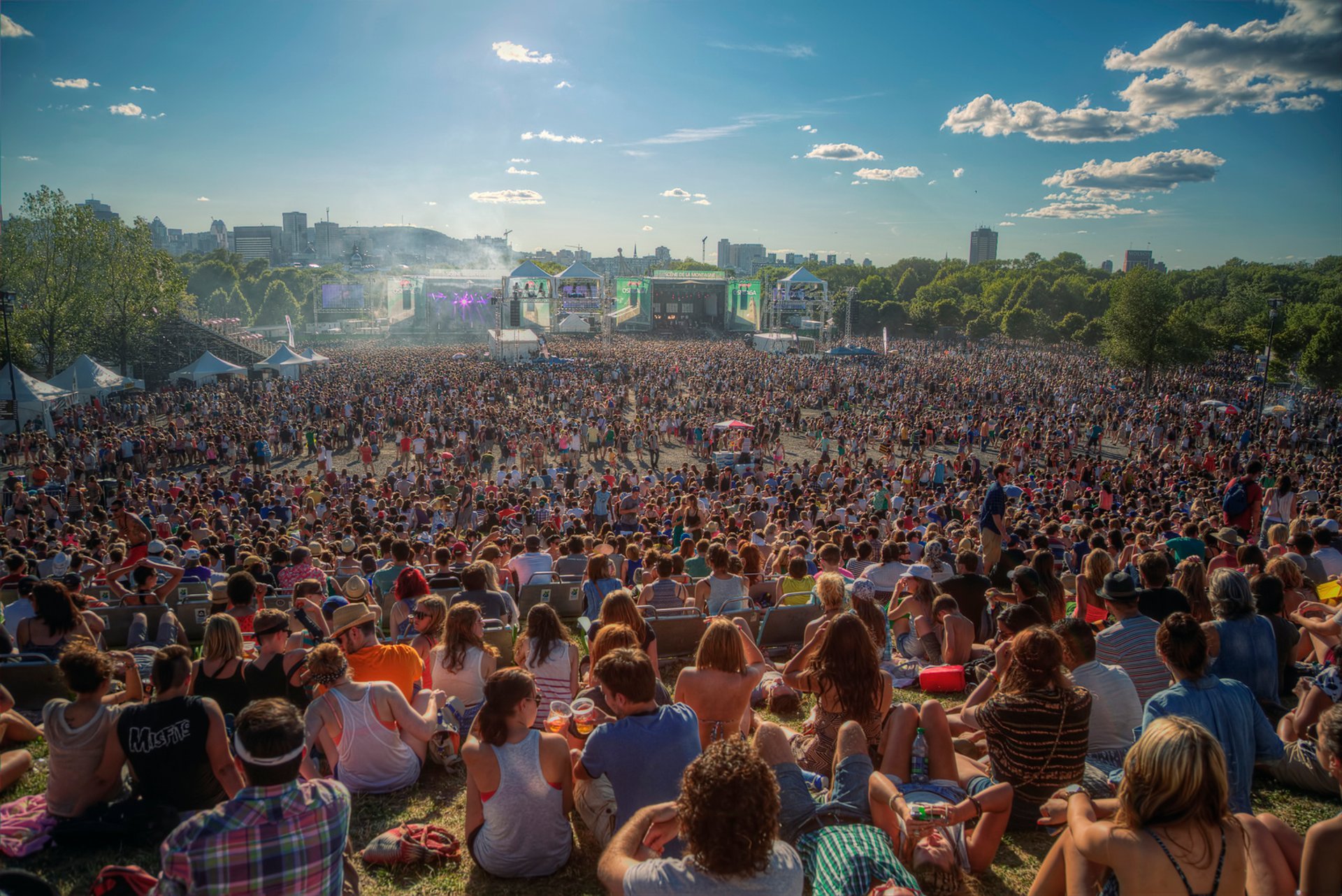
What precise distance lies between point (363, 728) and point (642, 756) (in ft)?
5.73

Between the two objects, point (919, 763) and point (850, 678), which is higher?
point (850, 678)

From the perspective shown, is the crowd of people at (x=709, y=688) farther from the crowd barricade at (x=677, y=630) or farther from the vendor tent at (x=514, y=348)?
the vendor tent at (x=514, y=348)

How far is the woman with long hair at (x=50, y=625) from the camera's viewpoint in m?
4.99

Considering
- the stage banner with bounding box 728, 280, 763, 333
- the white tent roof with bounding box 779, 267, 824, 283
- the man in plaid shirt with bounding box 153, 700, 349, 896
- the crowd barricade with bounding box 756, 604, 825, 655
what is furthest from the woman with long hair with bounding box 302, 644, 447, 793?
the stage banner with bounding box 728, 280, 763, 333

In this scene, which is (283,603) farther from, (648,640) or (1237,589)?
(1237,589)

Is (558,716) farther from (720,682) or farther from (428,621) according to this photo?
(428,621)

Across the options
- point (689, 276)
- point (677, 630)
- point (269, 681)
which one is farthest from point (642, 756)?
point (689, 276)

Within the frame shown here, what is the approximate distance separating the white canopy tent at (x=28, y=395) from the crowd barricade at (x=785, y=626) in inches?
1015

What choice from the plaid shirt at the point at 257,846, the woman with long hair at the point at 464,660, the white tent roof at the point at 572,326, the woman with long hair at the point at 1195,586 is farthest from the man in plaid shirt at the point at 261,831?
the white tent roof at the point at 572,326

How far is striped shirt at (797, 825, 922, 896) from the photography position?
8.70ft

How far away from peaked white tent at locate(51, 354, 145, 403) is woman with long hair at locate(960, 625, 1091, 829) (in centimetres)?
3277

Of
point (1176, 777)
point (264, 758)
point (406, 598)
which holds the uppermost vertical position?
point (1176, 777)

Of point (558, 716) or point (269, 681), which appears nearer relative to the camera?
point (558, 716)

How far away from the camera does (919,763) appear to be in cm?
338
